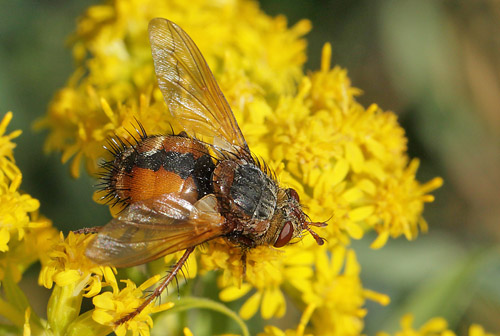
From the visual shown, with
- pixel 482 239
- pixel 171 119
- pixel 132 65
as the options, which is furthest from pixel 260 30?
pixel 482 239

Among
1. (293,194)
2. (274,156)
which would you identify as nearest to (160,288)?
(293,194)

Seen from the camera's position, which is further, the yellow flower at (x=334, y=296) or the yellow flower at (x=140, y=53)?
the yellow flower at (x=140, y=53)

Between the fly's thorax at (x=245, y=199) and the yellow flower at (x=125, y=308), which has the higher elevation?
the fly's thorax at (x=245, y=199)

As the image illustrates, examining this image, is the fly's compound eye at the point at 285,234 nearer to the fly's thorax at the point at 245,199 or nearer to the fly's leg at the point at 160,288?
the fly's thorax at the point at 245,199

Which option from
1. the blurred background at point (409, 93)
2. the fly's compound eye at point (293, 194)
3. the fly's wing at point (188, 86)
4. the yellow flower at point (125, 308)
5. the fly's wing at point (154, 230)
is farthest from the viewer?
the blurred background at point (409, 93)

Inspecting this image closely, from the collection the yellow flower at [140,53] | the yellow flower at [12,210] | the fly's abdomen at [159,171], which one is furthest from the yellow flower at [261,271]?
the yellow flower at [140,53]

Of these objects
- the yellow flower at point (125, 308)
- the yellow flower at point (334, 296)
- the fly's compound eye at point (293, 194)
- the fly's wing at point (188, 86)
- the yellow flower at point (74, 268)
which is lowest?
the yellow flower at point (334, 296)

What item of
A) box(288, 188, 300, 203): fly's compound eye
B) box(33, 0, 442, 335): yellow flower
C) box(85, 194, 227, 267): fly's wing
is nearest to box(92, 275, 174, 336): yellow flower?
box(33, 0, 442, 335): yellow flower
